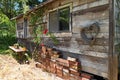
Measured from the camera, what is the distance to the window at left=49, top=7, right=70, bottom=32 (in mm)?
6140

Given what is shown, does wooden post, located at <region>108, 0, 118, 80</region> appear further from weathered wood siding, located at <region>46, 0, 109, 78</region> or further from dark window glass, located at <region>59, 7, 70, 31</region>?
dark window glass, located at <region>59, 7, 70, 31</region>

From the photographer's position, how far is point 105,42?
15.0 ft

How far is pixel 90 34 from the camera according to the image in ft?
16.6

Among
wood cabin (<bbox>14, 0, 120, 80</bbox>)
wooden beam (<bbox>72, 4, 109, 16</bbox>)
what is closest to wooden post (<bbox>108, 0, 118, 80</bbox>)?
wood cabin (<bbox>14, 0, 120, 80</bbox>)

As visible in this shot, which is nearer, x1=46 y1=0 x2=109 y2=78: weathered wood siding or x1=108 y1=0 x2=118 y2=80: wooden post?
x1=108 y1=0 x2=118 y2=80: wooden post

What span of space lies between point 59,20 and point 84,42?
1.69m

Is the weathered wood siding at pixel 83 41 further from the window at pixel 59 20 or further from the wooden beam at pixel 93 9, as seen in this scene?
the window at pixel 59 20

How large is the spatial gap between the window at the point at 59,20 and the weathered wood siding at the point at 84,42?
256 millimetres

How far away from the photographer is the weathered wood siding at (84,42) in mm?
4594

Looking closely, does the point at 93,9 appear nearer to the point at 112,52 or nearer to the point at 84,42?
the point at 84,42

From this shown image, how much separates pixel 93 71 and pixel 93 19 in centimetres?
153

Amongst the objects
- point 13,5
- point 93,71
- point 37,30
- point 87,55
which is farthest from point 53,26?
point 13,5

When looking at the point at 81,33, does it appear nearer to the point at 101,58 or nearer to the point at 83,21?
the point at 83,21

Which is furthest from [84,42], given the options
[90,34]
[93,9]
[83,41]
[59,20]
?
[59,20]
